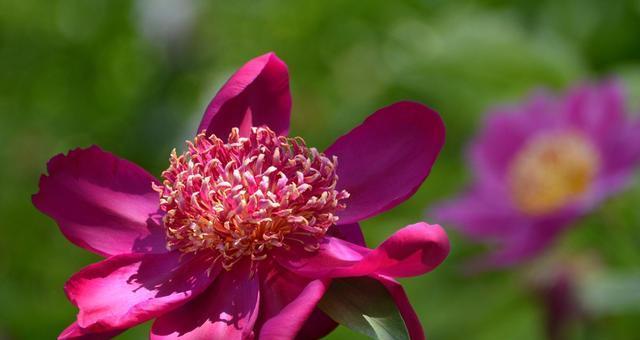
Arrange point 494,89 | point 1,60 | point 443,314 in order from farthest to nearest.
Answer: point 1,60 → point 494,89 → point 443,314

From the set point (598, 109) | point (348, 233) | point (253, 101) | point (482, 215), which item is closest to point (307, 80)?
point (482, 215)

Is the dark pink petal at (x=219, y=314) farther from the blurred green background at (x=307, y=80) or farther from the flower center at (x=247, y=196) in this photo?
the blurred green background at (x=307, y=80)

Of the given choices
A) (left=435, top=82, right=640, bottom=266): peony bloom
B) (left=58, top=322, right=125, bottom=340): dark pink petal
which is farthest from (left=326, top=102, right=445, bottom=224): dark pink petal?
(left=435, top=82, right=640, bottom=266): peony bloom

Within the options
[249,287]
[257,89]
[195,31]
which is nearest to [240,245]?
[249,287]

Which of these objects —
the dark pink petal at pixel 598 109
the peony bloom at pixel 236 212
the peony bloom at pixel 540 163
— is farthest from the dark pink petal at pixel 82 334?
the dark pink petal at pixel 598 109

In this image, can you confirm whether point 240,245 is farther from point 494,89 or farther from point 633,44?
point 633,44

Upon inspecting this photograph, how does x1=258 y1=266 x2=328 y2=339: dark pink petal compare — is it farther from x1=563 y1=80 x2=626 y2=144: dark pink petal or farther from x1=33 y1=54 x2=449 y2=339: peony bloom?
x1=563 y1=80 x2=626 y2=144: dark pink petal

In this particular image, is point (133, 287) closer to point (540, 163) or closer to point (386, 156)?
point (386, 156)
